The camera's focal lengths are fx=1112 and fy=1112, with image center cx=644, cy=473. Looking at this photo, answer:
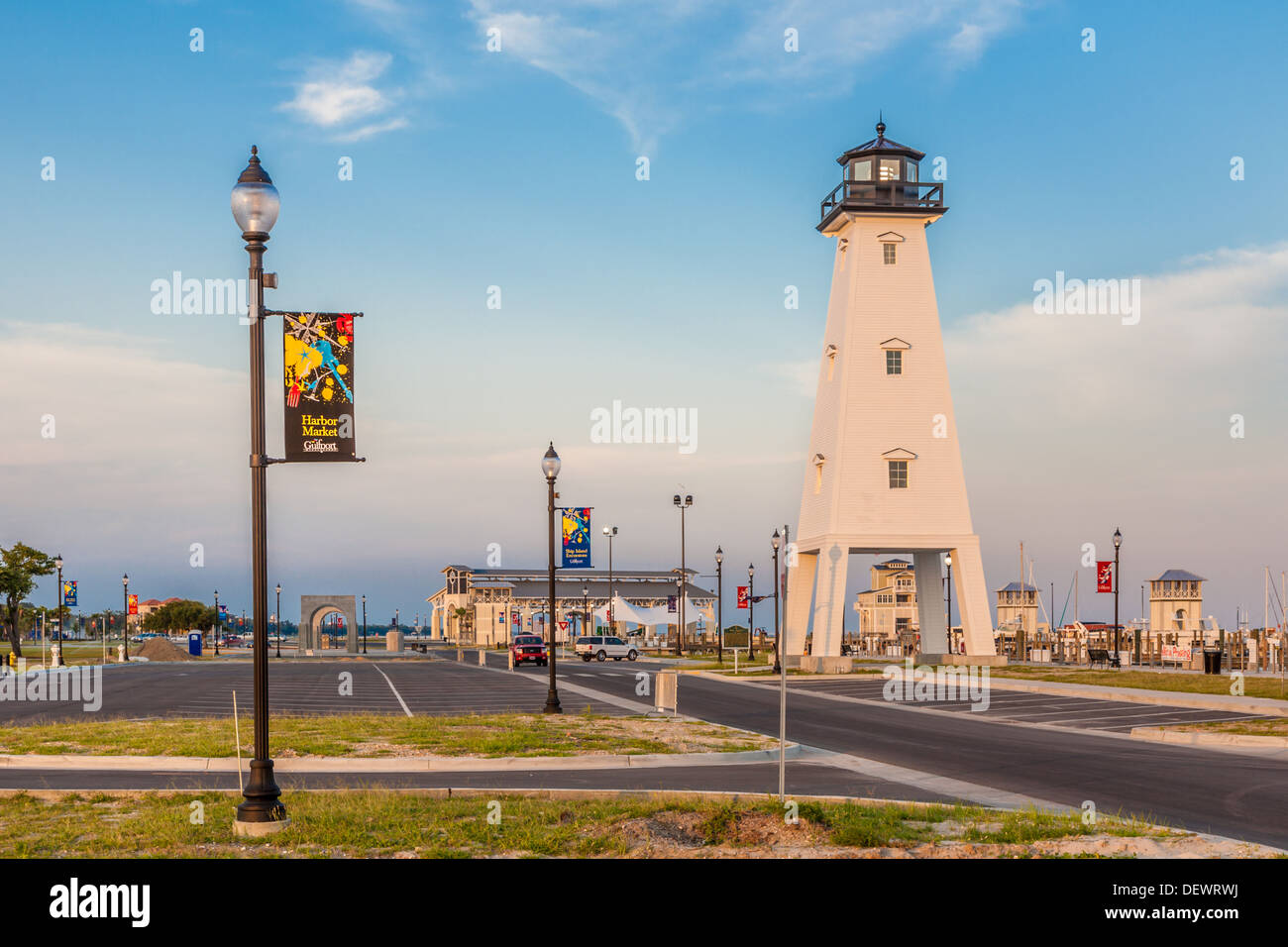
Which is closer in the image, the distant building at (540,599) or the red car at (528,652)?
the red car at (528,652)

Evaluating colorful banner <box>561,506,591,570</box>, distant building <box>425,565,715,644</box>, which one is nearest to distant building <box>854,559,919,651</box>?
distant building <box>425,565,715,644</box>

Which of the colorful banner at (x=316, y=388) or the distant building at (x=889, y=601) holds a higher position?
the colorful banner at (x=316, y=388)

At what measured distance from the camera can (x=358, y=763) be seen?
56.1 feet

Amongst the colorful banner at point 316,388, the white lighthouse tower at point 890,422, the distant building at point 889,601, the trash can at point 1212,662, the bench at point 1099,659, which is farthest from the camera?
the distant building at point 889,601

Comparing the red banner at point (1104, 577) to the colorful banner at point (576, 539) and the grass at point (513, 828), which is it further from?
the grass at point (513, 828)

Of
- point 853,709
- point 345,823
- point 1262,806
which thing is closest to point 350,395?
point 345,823

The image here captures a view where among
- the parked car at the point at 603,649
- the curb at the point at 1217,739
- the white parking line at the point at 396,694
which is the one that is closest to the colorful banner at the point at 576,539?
the white parking line at the point at 396,694

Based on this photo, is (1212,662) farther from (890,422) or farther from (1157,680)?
(890,422)

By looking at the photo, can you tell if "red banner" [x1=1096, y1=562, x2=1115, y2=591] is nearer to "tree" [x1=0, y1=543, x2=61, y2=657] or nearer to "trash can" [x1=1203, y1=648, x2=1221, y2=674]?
"trash can" [x1=1203, y1=648, x2=1221, y2=674]

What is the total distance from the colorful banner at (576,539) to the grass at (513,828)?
27.7 meters

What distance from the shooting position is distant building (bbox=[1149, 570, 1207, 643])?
65000 mm

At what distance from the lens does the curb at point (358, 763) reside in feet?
55.4

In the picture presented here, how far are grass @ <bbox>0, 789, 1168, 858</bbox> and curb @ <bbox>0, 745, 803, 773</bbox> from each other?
445cm

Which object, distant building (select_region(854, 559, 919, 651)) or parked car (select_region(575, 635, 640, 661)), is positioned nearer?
parked car (select_region(575, 635, 640, 661))
